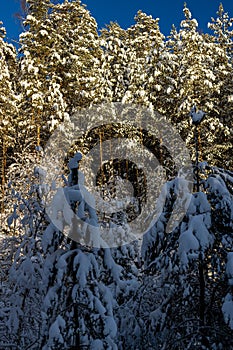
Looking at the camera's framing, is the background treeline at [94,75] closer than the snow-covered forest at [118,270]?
No

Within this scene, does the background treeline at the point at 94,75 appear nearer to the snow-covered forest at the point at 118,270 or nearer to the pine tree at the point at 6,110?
the pine tree at the point at 6,110

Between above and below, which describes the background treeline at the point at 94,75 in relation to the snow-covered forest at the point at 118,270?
above

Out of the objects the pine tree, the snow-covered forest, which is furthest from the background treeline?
the snow-covered forest

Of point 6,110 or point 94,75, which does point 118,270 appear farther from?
point 94,75

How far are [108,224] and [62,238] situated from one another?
73.5 inches

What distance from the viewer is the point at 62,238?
442 centimetres

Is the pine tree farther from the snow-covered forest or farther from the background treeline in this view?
the snow-covered forest

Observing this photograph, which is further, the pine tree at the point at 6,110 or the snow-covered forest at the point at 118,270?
the pine tree at the point at 6,110

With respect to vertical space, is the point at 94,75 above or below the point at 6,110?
above

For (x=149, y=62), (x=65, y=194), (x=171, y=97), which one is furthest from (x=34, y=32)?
(x=65, y=194)

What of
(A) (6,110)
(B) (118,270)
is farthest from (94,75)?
(B) (118,270)

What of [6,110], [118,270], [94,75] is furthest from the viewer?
[94,75]

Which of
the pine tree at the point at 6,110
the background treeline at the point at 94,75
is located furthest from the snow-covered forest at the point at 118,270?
the background treeline at the point at 94,75

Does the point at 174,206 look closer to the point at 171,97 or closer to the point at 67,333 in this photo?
the point at 67,333
